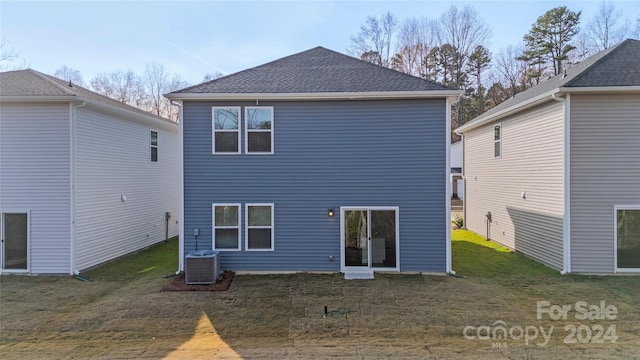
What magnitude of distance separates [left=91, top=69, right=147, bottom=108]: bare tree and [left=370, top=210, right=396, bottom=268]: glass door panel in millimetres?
30203

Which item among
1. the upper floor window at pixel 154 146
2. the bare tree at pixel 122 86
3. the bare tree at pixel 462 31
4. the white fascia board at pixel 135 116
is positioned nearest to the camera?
the white fascia board at pixel 135 116

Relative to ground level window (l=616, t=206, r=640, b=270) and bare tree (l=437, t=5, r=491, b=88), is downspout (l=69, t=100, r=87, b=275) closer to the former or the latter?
ground level window (l=616, t=206, r=640, b=270)

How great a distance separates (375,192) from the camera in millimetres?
9039

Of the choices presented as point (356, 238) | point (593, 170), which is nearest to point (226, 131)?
point (356, 238)

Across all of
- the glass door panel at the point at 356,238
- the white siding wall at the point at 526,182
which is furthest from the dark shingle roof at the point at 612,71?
the glass door panel at the point at 356,238

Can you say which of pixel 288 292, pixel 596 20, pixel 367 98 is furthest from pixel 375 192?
pixel 596 20

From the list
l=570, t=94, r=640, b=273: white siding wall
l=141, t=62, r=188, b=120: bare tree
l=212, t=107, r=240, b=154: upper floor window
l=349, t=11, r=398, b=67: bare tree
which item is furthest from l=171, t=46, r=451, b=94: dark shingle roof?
l=141, t=62, r=188, b=120: bare tree

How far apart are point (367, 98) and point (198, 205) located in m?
5.31

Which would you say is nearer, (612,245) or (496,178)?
(612,245)

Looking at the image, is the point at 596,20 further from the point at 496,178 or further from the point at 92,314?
the point at 92,314

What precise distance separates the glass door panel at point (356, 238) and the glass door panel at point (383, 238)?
18 cm

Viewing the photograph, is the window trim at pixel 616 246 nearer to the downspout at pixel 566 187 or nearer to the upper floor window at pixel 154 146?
the downspout at pixel 566 187

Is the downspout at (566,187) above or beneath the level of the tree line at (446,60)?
beneath

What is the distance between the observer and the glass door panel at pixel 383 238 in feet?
29.6
